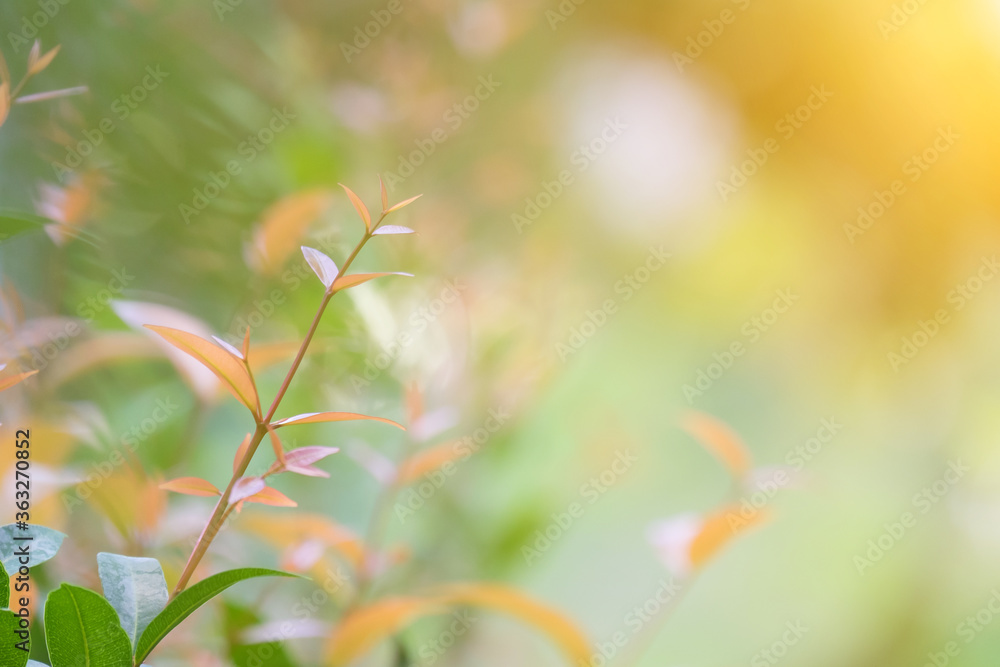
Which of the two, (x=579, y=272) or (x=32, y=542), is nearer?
(x=32, y=542)

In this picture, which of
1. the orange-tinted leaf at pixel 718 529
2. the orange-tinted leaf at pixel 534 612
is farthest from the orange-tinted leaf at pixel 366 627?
the orange-tinted leaf at pixel 718 529

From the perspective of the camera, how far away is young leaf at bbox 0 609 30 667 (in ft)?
0.61

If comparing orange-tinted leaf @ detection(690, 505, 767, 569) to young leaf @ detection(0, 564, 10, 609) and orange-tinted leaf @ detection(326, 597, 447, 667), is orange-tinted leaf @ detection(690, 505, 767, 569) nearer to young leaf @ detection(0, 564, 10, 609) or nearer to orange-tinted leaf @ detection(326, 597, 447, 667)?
orange-tinted leaf @ detection(326, 597, 447, 667)

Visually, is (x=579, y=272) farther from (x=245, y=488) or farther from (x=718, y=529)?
(x=245, y=488)

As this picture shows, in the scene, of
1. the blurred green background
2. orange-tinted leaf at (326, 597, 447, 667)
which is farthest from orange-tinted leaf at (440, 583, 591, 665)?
the blurred green background

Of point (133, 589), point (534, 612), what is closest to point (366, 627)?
point (534, 612)

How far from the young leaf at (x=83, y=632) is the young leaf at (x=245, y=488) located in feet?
0.14

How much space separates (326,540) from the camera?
17.2 inches

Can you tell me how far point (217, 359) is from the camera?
0.21 metres

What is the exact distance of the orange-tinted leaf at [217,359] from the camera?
0.68 ft

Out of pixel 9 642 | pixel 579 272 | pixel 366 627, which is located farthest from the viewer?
pixel 579 272

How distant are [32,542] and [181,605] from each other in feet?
0.19

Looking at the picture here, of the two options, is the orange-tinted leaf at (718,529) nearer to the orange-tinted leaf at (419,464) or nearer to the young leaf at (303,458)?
the orange-tinted leaf at (419,464)

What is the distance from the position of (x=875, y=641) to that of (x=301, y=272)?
1401 mm
